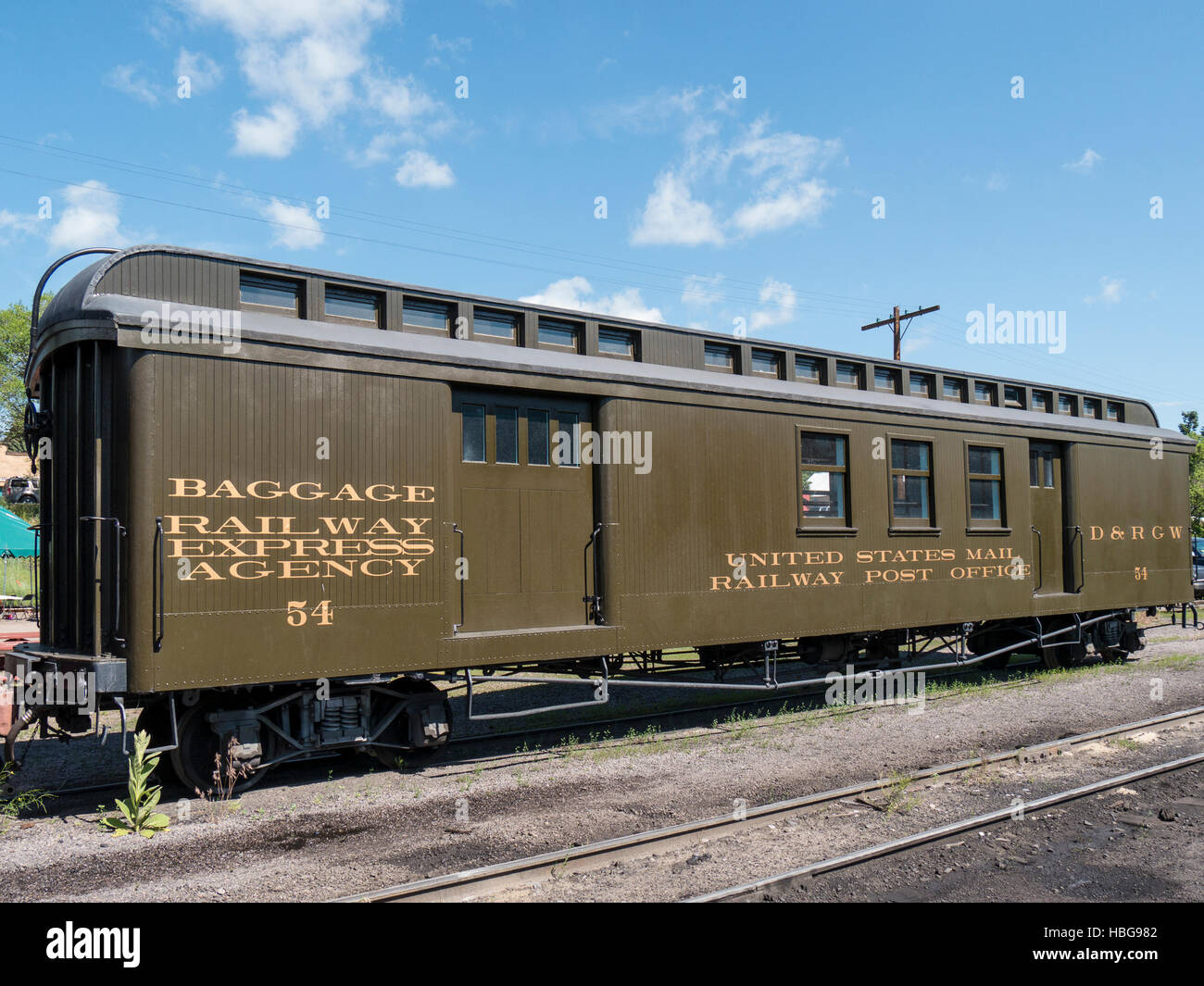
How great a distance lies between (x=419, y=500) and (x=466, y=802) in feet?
8.40

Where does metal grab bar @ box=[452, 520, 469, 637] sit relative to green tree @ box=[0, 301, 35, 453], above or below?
below

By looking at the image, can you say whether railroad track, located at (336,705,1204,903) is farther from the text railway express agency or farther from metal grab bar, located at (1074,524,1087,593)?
metal grab bar, located at (1074,524,1087,593)

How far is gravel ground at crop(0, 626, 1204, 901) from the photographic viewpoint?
5496 millimetres

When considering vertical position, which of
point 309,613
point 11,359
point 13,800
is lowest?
point 13,800

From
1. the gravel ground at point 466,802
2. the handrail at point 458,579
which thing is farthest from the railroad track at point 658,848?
the handrail at point 458,579

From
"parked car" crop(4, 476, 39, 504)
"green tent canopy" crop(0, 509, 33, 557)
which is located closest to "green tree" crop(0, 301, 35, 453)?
"green tent canopy" crop(0, 509, 33, 557)

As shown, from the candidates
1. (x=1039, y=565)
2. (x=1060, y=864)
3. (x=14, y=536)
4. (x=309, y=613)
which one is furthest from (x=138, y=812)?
(x=14, y=536)

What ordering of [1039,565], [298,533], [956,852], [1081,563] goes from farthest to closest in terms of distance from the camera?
[1081,563] → [1039,565] → [298,533] → [956,852]

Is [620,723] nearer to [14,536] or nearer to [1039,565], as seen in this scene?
[1039,565]

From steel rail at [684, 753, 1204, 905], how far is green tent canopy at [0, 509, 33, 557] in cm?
2698

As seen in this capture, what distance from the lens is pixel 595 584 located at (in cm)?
872

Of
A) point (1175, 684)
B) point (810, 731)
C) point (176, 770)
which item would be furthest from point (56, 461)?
point (1175, 684)
